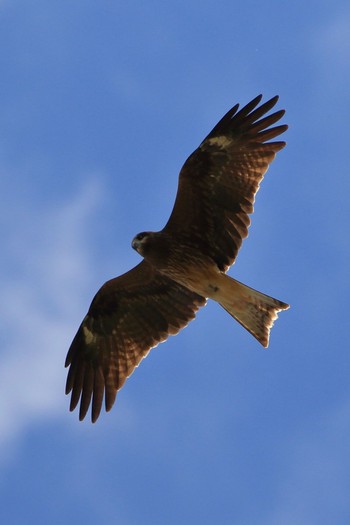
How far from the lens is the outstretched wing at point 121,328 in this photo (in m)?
14.1

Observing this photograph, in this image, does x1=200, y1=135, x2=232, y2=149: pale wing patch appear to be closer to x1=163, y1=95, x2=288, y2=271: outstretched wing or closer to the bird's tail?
x1=163, y1=95, x2=288, y2=271: outstretched wing

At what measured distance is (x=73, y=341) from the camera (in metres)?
14.7

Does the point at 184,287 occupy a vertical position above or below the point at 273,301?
above

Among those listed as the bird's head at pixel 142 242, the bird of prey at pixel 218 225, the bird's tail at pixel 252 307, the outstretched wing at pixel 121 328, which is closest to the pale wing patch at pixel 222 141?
the bird of prey at pixel 218 225

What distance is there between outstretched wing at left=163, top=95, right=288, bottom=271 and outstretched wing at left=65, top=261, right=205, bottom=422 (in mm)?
1080

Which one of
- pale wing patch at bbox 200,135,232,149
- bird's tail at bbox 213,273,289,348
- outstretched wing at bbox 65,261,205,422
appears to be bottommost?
bird's tail at bbox 213,273,289,348

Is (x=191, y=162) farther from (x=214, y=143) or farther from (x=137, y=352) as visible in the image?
(x=137, y=352)

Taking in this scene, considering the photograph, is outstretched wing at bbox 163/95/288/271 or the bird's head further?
the bird's head

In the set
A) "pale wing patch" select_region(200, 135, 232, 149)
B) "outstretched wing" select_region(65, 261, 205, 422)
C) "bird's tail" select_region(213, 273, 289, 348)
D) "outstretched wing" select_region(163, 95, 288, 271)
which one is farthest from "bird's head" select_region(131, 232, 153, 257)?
"pale wing patch" select_region(200, 135, 232, 149)

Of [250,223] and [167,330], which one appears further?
[167,330]

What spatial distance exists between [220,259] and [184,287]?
0.90 m

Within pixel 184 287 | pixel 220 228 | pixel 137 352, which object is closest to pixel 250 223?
pixel 220 228

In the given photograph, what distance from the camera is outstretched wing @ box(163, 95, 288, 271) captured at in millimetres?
13117

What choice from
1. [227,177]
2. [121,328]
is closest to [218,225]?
[227,177]
